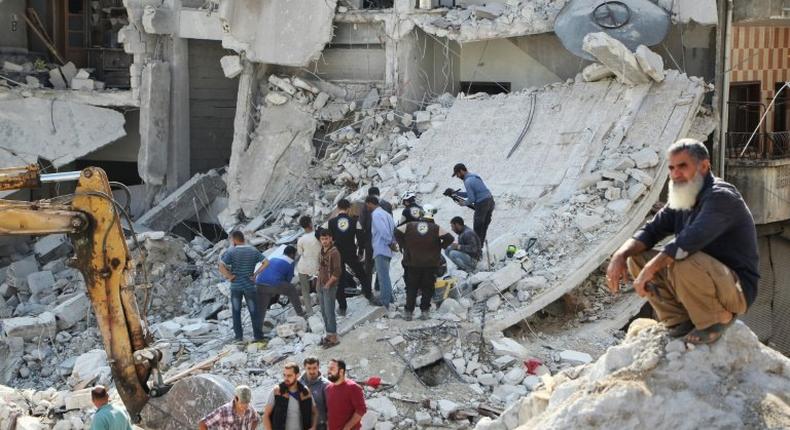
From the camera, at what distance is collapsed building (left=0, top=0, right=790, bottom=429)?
11.3 meters

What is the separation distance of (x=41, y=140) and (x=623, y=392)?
1521cm

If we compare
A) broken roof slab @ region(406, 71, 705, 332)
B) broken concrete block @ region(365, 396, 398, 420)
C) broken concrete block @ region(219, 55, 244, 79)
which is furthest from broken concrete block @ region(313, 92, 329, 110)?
broken concrete block @ region(365, 396, 398, 420)

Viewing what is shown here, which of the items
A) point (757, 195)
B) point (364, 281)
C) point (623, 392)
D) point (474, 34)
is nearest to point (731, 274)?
point (623, 392)

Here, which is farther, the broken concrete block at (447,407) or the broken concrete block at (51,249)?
the broken concrete block at (51,249)

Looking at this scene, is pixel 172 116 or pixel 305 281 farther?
pixel 172 116

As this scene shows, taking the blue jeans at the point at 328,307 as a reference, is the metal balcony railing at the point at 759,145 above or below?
above

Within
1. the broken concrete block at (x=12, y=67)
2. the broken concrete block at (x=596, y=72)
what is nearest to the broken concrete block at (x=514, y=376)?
the broken concrete block at (x=596, y=72)

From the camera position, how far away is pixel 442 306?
11633mm

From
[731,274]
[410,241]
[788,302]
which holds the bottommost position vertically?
[788,302]

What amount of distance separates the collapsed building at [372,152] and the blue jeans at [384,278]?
0.92 feet

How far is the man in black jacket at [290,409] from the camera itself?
7805 mm

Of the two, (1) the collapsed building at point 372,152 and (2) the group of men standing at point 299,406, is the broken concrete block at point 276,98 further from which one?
(2) the group of men standing at point 299,406

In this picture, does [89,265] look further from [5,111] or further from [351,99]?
[5,111]

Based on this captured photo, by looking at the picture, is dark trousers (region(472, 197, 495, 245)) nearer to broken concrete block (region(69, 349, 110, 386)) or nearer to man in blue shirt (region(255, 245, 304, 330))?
man in blue shirt (region(255, 245, 304, 330))
